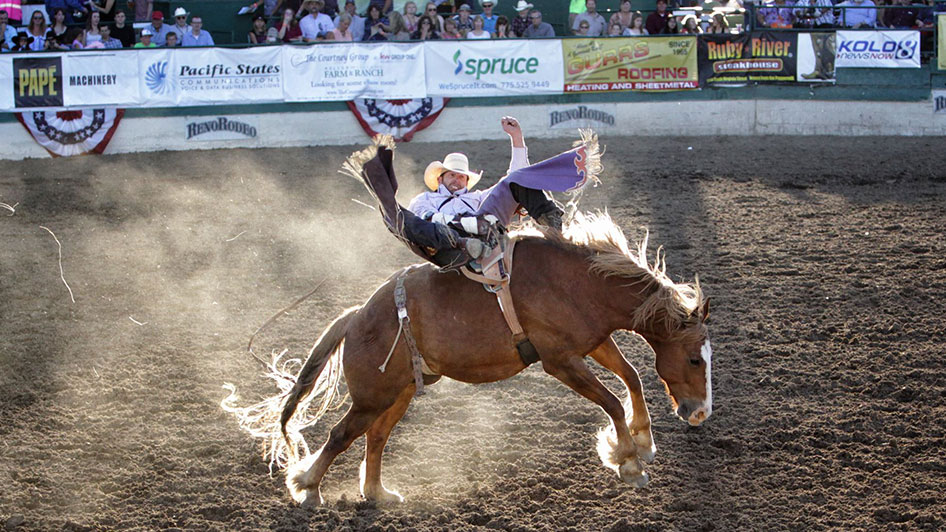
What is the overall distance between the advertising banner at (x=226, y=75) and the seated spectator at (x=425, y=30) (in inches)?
89.7

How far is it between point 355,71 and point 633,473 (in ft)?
35.9

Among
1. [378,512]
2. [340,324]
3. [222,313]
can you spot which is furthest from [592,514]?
[222,313]

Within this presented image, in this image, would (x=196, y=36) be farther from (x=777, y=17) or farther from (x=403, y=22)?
(x=777, y=17)

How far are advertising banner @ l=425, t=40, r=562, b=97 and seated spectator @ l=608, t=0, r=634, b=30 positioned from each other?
1446 mm

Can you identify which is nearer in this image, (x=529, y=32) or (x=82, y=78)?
(x=82, y=78)

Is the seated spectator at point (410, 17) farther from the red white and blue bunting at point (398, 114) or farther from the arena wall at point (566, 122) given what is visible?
the arena wall at point (566, 122)

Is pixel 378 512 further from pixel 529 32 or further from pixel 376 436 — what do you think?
pixel 529 32

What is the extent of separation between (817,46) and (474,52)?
5.30m

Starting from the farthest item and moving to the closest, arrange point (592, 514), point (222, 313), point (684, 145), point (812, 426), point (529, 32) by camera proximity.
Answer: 1. point (529, 32)
2. point (684, 145)
3. point (222, 313)
4. point (812, 426)
5. point (592, 514)

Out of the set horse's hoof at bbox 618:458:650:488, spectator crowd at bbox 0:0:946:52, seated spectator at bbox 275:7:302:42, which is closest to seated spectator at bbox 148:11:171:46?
spectator crowd at bbox 0:0:946:52

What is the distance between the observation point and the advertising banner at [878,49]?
14906 millimetres

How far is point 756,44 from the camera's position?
15.0 meters

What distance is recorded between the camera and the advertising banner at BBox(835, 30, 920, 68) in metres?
14.9

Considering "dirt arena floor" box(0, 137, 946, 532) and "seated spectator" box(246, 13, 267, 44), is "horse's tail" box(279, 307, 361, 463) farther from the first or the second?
"seated spectator" box(246, 13, 267, 44)
